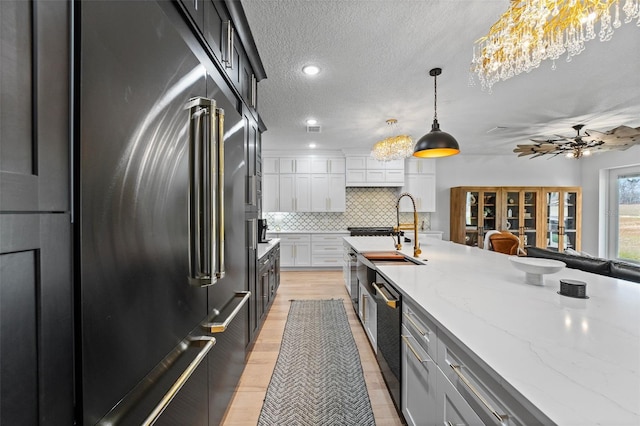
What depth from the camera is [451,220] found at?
19.8ft

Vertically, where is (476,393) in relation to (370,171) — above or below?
below

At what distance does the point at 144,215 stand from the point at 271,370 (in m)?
1.86

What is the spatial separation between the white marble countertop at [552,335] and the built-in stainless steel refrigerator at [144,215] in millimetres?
985

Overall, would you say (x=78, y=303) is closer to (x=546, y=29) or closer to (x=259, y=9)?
(x=259, y=9)

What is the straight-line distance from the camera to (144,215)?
2.62ft

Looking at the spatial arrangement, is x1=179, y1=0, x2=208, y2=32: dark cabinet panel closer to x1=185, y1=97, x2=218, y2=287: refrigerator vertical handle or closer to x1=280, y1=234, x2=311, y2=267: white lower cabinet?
x1=185, y1=97, x2=218, y2=287: refrigerator vertical handle

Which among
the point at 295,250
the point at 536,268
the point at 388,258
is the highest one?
the point at 536,268

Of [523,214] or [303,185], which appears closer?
[523,214]

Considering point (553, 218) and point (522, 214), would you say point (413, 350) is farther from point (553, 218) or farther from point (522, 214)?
point (553, 218)

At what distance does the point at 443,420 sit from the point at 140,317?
1182 millimetres

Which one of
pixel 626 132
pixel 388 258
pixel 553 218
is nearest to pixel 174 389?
pixel 388 258

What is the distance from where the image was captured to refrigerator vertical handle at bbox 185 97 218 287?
0.96 m

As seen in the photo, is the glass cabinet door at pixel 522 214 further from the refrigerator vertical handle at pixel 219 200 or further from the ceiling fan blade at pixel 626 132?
the refrigerator vertical handle at pixel 219 200

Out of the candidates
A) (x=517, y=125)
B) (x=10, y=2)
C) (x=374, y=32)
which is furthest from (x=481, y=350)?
(x=517, y=125)
